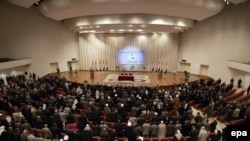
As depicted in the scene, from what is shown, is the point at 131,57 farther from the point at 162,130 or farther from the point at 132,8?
the point at 162,130

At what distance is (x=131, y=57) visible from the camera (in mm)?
26500

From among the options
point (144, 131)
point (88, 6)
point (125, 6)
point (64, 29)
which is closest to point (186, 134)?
point (144, 131)

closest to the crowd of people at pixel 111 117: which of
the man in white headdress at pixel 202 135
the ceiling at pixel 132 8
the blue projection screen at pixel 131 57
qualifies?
the man in white headdress at pixel 202 135

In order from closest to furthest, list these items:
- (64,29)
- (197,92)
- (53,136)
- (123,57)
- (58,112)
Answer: (53,136)
(58,112)
(197,92)
(64,29)
(123,57)

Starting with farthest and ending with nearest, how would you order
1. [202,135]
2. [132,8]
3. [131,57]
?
[131,57] → [132,8] → [202,135]

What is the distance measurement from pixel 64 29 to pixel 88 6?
1304cm

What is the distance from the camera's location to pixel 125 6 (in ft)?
41.6

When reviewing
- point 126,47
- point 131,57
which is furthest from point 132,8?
point 126,47

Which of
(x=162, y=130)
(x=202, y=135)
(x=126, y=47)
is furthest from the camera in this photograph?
(x=126, y=47)

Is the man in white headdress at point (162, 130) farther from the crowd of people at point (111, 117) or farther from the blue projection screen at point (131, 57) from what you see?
the blue projection screen at point (131, 57)

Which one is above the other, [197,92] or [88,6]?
[88,6]

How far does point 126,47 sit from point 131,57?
1514 mm

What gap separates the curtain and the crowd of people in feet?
40.0

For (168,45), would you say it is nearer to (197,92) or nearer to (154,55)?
(154,55)
